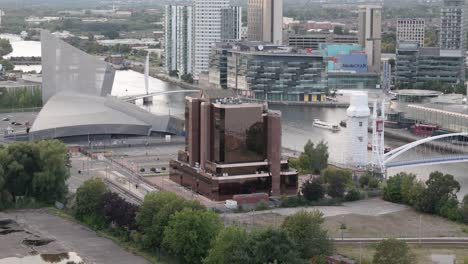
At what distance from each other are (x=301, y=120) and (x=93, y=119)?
3862 mm

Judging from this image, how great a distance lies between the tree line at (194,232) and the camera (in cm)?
727

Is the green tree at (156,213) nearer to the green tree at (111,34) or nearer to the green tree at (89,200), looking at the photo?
the green tree at (89,200)

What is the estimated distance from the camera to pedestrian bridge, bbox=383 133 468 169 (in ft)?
38.2

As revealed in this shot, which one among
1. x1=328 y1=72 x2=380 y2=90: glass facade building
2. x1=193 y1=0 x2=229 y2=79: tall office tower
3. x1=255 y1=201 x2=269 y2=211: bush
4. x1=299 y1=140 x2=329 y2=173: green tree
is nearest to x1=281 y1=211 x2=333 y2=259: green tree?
x1=255 y1=201 x2=269 y2=211: bush

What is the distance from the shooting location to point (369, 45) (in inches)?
859

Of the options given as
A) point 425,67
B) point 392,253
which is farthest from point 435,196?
point 425,67

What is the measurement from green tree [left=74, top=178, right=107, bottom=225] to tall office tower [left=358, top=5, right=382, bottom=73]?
12506 millimetres

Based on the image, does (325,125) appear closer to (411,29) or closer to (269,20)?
(269,20)

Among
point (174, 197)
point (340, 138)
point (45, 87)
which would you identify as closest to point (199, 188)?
point (174, 197)

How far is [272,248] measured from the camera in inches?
283

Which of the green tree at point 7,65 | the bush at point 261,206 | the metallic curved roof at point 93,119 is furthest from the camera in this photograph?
the green tree at point 7,65

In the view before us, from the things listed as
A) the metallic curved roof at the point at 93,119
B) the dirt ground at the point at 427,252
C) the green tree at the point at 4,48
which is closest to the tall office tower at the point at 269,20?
the green tree at the point at 4,48

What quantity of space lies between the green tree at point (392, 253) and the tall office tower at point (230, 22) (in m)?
15.7

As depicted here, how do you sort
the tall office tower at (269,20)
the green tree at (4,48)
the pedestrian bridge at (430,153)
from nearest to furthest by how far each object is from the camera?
the pedestrian bridge at (430,153) < the tall office tower at (269,20) < the green tree at (4,48)
